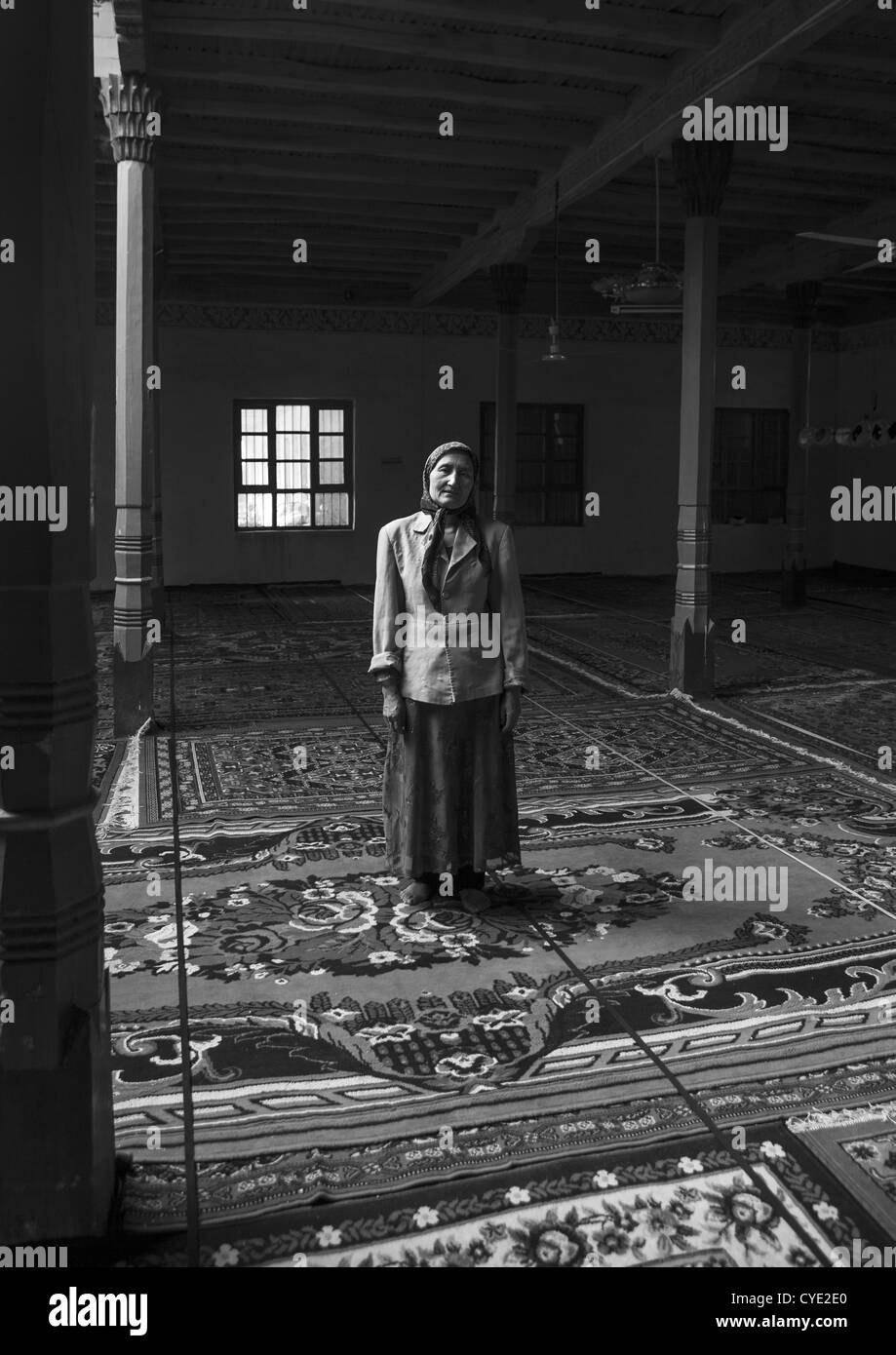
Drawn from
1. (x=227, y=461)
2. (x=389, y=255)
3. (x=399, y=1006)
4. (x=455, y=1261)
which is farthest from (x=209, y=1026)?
(x=227, y=461)

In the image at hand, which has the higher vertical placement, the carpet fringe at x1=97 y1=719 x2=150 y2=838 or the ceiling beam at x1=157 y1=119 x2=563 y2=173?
the ceiling beam at x1=157 y1=119 x2=563 y2=173

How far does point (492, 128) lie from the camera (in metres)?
7.30

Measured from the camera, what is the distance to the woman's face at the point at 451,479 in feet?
11.5

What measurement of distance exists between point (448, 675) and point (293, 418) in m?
10.7

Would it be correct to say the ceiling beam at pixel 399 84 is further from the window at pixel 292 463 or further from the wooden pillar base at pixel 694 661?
the window at pixel 292 463

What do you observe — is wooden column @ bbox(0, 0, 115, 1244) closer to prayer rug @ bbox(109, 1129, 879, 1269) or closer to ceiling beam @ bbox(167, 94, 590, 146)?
prayer rug @ bbox(109, 1129, 879, 1269)

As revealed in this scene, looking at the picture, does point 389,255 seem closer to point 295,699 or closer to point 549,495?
point 549,495

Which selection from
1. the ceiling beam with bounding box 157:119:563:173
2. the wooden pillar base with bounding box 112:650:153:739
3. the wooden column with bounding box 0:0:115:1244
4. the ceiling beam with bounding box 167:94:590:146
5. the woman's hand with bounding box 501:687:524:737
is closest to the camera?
the wooden column with bounding box 0:0:115:1244

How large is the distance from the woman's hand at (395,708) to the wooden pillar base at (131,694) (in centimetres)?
285

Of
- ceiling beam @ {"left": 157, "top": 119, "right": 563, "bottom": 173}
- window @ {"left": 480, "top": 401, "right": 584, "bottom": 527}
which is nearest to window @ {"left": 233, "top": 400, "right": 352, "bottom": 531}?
window @ {"left": 480, "top": 401, "right": 584, "bottom": 527}

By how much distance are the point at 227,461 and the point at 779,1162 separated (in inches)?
473

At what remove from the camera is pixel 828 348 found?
1527cm

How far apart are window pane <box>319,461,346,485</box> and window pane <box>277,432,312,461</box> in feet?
0.73

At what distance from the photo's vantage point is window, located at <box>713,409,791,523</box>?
14.9 m
